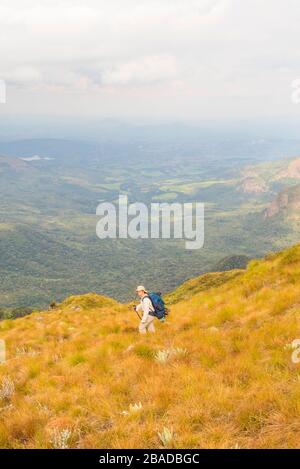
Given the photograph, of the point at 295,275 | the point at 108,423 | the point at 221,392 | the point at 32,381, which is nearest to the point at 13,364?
the point at 32,381

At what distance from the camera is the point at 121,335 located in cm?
1622

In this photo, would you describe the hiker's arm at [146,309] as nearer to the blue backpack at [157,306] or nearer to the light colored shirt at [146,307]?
the light colored shirt at [146,307]

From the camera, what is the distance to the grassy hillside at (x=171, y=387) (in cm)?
764

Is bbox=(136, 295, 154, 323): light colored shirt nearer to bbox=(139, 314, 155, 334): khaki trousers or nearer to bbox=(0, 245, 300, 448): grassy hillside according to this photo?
bbox=(139, 314, 155, 334): khaki trousers

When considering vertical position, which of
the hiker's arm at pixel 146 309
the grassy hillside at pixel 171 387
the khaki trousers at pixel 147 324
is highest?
the hiker's arm at pixel 146 309

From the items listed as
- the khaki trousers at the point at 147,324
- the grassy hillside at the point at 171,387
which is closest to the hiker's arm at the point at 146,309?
the khaki trousers at the point at 147,324

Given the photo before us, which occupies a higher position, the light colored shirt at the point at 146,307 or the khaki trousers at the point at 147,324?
the light colored shirt at the point at 146,307

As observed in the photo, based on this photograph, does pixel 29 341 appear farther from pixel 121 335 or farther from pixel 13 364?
pixel 121 335

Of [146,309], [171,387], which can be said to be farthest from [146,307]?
[171,387]

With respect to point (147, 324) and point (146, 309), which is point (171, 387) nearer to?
point (146, 309)

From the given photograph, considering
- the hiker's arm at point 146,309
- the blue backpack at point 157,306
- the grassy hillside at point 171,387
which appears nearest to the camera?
the grassy hillside at point 171,387

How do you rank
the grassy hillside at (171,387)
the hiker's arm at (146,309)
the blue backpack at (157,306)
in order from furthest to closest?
the blue backpack at (157,306), the hiker's arm at (146,309), the grassy hillside at (171,387)

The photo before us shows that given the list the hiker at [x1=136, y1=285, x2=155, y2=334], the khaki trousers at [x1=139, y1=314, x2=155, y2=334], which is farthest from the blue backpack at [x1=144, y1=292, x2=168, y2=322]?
the khaki trousers at [x1=139, y1=314, x2=155, y2=334]

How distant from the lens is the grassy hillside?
7637 millimetres
